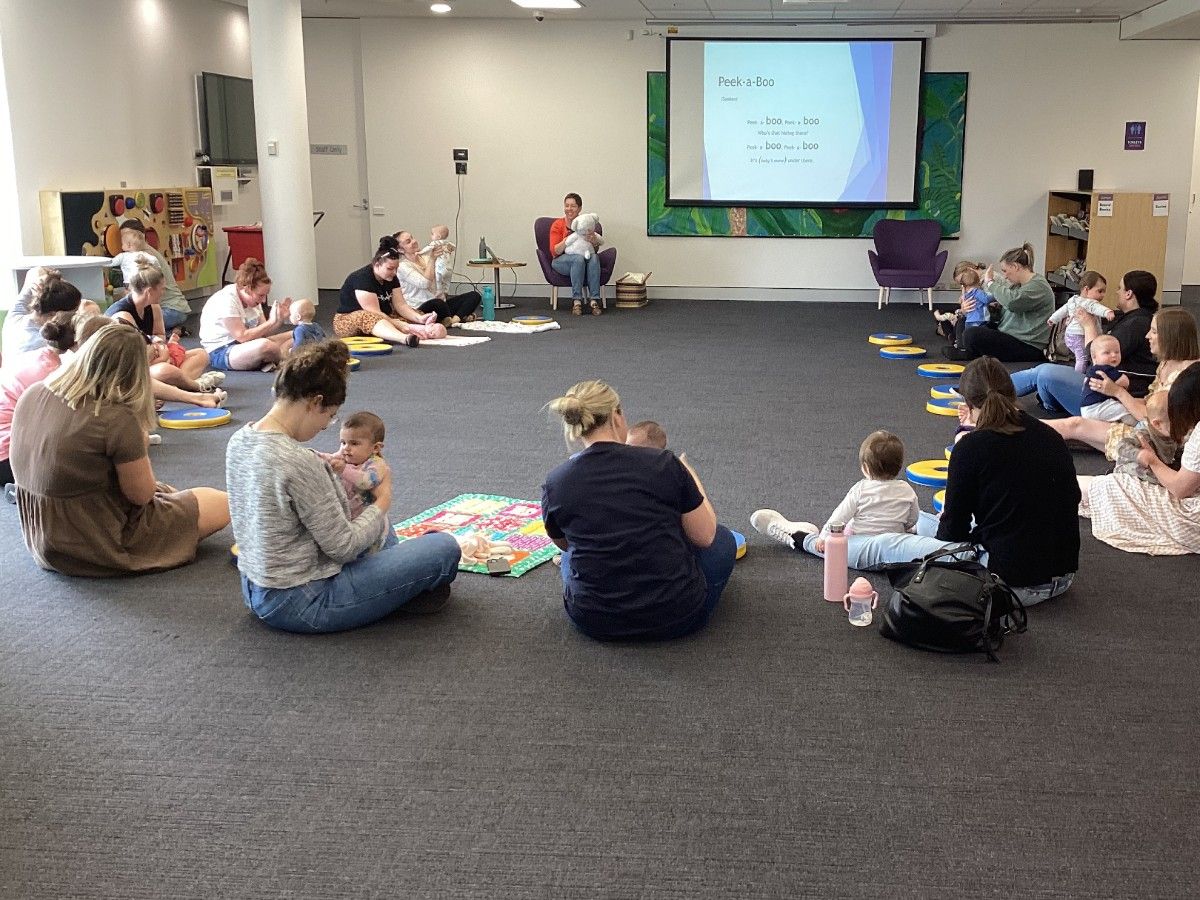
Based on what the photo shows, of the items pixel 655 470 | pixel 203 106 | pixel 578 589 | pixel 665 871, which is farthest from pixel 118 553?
pixel 203 106

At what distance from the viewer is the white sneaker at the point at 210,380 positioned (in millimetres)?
7504

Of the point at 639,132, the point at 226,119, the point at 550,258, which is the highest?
the point at 226,119

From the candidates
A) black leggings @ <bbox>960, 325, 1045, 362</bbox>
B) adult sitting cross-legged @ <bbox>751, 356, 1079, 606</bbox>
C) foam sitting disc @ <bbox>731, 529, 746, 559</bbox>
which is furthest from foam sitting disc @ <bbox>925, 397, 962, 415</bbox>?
adult sitting cross-legged @ <bbox>751, 356, 1079, 606</bbox>

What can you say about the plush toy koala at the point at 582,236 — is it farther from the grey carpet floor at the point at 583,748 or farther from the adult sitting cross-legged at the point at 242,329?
the grey carpet floor at the point at 583,748

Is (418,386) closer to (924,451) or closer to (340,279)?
(924,451)

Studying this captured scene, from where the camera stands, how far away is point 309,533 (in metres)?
3.59

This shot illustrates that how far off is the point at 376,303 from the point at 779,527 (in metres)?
6.31

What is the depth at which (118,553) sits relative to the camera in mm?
4281

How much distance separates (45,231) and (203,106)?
10.7ft

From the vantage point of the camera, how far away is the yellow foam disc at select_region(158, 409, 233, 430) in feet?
22.1

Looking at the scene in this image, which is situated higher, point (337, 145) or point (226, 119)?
point (226, 119)

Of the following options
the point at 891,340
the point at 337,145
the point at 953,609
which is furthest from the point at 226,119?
the point at 953,609

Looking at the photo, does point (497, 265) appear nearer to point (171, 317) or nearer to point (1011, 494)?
point (171, 317)

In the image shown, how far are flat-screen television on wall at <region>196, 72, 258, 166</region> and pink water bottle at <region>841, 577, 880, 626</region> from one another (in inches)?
427
